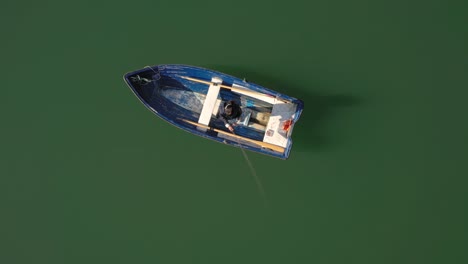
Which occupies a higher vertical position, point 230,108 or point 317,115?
point 317,115

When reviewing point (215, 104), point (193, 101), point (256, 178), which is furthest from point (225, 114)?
point (256, 178)

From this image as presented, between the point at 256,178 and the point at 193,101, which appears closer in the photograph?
the point at 256,178

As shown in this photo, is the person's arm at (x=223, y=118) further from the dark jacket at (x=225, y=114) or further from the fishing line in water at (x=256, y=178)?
the fishing line in water at (x=256, y=178)

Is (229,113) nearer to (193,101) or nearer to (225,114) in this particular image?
(225,114)

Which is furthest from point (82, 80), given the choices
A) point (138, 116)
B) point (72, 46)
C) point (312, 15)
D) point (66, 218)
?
point (312, 15)

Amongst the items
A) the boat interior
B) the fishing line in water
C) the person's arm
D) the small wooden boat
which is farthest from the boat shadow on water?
the person's arm

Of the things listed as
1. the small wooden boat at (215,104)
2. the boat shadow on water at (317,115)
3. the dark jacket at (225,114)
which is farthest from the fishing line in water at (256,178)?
the boat shadow on water at (317,115)
